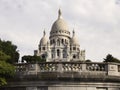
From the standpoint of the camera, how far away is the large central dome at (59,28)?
185m

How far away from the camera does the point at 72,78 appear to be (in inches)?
716

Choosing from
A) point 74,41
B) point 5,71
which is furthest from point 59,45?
point 5,71

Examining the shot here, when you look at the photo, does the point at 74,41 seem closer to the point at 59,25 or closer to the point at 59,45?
the point at 59,45

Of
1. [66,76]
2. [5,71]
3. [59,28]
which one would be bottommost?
[66,76]

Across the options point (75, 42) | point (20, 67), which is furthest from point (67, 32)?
point (20, 67)

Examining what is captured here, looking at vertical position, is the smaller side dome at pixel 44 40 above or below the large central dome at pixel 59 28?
below

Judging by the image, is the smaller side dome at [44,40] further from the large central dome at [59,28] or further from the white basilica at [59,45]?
the large central dome at [59,28]

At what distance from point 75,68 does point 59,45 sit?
170709 mm

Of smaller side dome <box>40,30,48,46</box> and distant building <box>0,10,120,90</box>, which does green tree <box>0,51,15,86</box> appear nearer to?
distant building <box>0,10,120,90</box>

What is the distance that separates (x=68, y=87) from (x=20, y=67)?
2.95 metres

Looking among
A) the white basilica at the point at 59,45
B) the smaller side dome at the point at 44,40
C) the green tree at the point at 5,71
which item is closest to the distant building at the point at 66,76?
the green tree at the point at 5,71

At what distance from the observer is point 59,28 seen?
185m

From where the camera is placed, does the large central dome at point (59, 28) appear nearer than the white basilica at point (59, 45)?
No

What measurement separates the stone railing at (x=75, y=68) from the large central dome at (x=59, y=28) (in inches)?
6530
